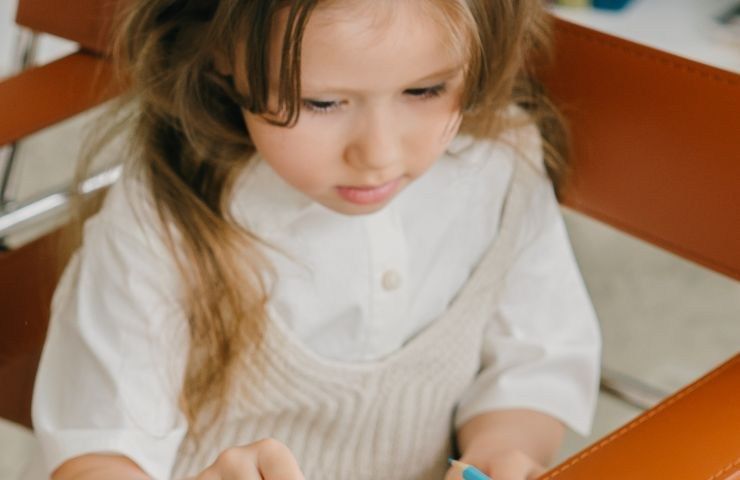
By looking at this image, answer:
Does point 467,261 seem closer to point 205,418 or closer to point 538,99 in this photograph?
point 538,99

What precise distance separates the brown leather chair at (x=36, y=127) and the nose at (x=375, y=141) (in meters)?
0.33

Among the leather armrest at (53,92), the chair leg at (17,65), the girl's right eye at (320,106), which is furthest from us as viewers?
the chair leg at (17,65)

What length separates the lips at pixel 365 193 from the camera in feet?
2.94

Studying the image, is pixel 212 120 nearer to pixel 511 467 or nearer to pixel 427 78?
pixel 427 78

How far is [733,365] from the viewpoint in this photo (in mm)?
885

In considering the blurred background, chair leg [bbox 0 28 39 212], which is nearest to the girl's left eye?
the blurred background

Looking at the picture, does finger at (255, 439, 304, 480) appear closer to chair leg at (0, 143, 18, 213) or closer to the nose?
the nose

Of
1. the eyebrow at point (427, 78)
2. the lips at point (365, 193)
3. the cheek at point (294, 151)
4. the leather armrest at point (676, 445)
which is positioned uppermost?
the eyebrow at point (427, 78)

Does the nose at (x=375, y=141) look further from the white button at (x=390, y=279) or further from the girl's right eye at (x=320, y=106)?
the white button at (x=390, y=279)

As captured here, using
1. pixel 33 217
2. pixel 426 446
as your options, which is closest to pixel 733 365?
pixel 426 446

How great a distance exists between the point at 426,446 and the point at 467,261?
17cm

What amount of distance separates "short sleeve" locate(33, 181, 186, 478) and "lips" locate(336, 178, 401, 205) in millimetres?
151

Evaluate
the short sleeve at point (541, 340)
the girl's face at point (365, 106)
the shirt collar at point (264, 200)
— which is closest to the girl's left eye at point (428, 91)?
the girl's face at point (365, 106)

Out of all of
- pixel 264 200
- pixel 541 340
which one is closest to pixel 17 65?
pixel 264 200
